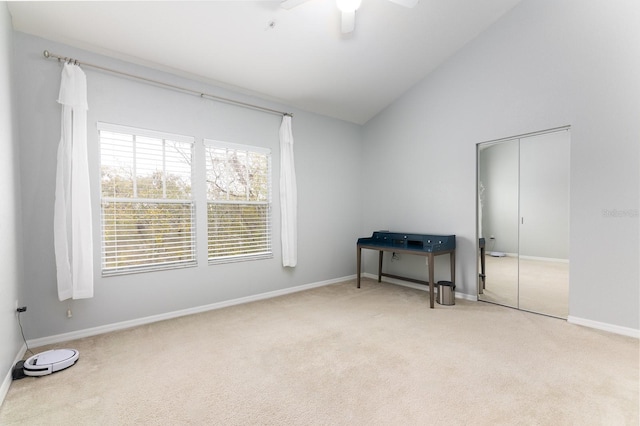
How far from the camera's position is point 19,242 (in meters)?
2.65

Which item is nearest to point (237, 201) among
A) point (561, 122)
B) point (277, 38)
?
point (277, 38)

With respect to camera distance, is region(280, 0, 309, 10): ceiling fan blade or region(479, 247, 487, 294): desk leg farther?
region(479, 247, 487, 294): desk leg

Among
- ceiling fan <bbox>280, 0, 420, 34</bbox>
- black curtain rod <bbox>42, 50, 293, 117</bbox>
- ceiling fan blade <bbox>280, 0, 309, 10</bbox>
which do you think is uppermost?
ceiling fan <bbox>280, 0, 420, 34</bbox>

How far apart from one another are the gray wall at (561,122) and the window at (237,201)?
226cm

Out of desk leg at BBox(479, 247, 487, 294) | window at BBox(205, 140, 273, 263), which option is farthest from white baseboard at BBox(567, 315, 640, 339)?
window at BBox(205, 140, 273, 263)

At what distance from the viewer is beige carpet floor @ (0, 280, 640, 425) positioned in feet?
6.03

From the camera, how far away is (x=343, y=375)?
227 cm

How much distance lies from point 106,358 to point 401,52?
4.48m

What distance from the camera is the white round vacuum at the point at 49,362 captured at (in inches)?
90.2

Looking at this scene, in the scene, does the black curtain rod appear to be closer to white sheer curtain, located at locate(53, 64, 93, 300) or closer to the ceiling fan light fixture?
white sheer curtain, located at locate(53, 64, 93, 300)

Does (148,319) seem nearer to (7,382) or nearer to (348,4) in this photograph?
(7,382)

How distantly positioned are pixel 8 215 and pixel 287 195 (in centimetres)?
286

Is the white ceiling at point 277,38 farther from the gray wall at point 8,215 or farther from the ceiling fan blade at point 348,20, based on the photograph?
the gray wall at point 8,215

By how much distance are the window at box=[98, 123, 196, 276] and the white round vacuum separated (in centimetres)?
82
